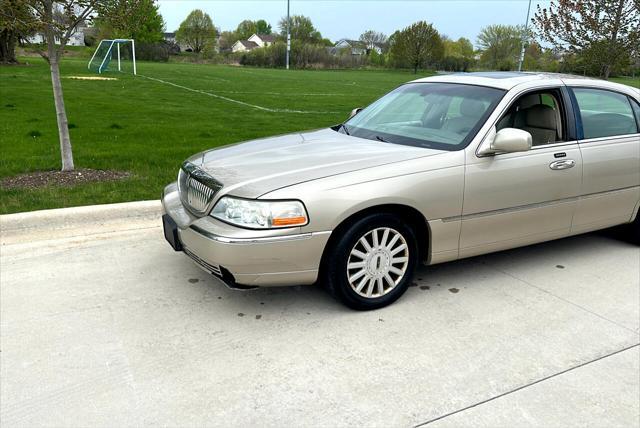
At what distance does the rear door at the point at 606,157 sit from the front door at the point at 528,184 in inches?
5.4

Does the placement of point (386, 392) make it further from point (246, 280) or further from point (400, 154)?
point (400, 154)

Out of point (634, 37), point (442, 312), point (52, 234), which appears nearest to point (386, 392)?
point (442, 312)

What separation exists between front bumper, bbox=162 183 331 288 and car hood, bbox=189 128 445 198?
0.26 m

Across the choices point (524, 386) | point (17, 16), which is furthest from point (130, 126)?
point (524, 386)

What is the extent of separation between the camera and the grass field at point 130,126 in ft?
20.2

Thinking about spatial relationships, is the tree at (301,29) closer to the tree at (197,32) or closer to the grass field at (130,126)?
the tree at (197,32)

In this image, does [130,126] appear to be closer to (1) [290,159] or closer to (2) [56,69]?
(2) [56,69]

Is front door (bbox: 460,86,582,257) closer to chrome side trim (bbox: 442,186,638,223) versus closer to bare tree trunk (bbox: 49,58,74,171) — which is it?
chrome side trim (bbox: 442,186,638,223)

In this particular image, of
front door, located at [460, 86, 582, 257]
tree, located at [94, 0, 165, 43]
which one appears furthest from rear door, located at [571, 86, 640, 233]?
tree, located at [94, 0, 165, 43]

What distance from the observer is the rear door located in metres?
4.52

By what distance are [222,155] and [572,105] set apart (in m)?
2.85

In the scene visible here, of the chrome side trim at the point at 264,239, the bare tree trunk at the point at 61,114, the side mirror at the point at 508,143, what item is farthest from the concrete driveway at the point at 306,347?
the bare tree trunk at the point at 61,114

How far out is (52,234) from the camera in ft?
16.5

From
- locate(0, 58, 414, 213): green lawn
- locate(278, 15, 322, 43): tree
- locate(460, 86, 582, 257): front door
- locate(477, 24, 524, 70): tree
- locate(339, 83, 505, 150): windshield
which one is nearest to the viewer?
locate(460, 86, 582, 257): front door
